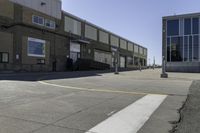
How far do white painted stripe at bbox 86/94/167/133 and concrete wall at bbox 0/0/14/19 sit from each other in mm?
31469

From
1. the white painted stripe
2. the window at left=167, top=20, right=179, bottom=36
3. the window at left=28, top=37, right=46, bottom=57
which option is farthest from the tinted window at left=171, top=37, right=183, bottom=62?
the white painted stripe

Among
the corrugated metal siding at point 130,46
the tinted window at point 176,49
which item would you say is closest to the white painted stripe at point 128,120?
the tinted window at point 176,49

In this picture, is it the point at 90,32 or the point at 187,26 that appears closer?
the point at 187,26

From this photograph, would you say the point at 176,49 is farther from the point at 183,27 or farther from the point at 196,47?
the point at 183,27

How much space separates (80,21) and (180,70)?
916 inches

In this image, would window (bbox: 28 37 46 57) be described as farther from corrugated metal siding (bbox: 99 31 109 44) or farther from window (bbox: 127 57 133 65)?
window (bbox: 127 57 133 65)

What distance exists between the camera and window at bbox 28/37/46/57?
40.9 metres

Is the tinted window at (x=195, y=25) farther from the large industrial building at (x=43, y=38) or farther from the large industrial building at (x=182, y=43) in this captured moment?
the large industrial building at (x=43, y=38)

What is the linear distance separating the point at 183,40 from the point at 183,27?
7.42ft

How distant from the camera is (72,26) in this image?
53656 millimetres

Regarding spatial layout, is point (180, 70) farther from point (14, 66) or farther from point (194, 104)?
point (194, 104)

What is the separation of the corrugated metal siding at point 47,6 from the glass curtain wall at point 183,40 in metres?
19.8

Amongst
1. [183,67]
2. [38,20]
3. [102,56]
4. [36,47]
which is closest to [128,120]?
[36,47]

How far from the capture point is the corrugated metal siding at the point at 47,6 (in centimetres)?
4072
